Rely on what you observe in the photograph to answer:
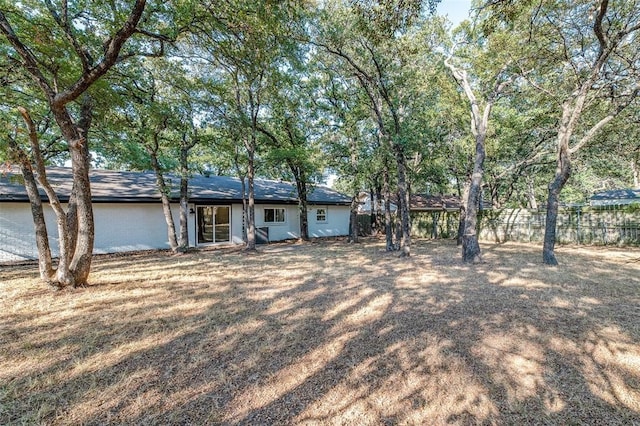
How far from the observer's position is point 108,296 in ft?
17.3

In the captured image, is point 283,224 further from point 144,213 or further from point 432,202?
point 432,202

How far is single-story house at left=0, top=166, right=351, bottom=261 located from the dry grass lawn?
4.43m

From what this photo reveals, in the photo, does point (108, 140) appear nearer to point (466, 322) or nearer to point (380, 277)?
point (380, 277)

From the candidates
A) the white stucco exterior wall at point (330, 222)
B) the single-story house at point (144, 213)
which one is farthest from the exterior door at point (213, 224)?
the white stucco exterior wall at point (330, 222)

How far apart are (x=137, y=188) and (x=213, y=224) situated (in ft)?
11.2

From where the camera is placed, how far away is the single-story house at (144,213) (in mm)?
9297

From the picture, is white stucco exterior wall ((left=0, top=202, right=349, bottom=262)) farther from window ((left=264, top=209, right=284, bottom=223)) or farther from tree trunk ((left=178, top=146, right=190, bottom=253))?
tree trunk ((left=178, top=146, right=190, bottom=253))

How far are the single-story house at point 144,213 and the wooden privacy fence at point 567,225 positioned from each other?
9048 mm

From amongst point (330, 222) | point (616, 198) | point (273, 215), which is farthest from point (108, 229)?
point (616, 198)

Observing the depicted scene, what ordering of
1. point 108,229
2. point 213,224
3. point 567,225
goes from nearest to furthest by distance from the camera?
point 108,229, point 213,224, point 567,225

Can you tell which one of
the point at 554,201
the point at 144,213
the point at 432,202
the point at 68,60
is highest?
the point at 68,60

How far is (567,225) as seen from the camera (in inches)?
544

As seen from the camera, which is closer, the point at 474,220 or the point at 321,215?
the point at 474,220

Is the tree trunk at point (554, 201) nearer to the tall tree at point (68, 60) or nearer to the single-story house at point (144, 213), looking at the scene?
the tall tree at point (68, 60)
